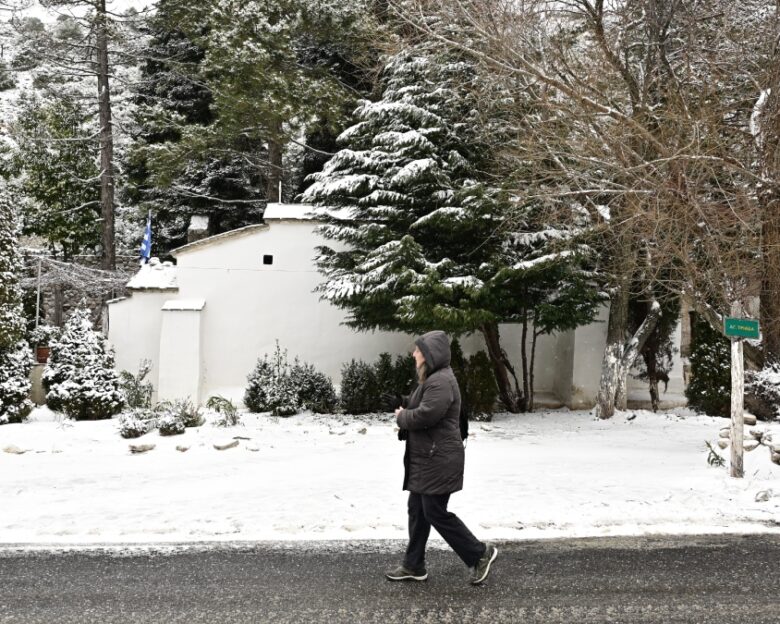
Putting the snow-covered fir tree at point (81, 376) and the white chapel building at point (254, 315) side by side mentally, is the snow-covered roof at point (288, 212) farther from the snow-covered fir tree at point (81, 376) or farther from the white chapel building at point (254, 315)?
the snow-covered fir tree at point (81, 376)

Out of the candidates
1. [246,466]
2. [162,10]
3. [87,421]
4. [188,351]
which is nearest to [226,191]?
[162,10]

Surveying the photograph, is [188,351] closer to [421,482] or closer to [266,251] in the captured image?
[266,251]

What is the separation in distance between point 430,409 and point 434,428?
0.19 meters

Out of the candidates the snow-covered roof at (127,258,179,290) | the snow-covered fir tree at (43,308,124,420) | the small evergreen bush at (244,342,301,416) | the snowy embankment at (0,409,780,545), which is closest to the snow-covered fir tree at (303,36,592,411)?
the small evergreen bush at (244,342,301,416)

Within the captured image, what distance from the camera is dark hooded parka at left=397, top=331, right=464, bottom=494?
467 cm

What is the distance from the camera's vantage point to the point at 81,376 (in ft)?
38.7

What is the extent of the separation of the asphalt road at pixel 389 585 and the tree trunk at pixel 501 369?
7.97 m

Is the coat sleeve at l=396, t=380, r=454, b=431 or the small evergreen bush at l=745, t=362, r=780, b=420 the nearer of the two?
the coat sleeve at l=396, t=380, r=454, b=431

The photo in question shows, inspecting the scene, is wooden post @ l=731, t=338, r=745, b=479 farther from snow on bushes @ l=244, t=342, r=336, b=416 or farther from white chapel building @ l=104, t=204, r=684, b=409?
snow on bushes @ l=244, t=342, r=336, b=416

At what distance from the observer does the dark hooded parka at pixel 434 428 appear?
15.3 feet

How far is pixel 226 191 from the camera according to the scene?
2228cm

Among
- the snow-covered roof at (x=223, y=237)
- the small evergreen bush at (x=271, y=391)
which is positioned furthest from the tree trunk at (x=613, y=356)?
the snow-covered roof at (x=223, y=237)

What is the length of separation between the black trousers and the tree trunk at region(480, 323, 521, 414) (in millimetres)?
8921

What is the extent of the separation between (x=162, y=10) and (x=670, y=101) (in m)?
14.1
